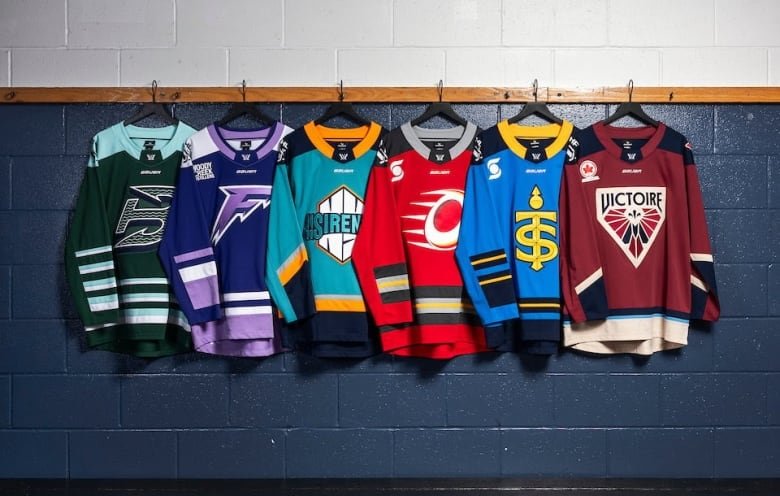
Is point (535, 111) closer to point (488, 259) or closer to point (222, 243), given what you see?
point (488, 259)

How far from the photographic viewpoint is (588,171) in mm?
2363

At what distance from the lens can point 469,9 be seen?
245cm

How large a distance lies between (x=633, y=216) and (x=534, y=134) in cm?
42

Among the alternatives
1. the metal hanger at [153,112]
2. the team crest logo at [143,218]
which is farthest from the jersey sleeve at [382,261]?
the metal hanger at [153,112]

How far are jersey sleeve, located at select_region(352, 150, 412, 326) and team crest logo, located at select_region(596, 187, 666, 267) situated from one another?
675 mm

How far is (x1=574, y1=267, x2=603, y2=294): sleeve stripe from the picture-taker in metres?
2.29

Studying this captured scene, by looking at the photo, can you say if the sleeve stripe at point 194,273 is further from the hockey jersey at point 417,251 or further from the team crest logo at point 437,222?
the team crest logo at point 437,222

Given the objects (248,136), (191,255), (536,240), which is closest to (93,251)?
(191,255)

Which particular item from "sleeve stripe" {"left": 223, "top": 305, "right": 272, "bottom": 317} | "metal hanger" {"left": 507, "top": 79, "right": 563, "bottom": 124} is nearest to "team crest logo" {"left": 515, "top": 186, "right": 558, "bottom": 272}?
"metal hanger" {"left": 507, "top": 79, "right": 563, "bottom": 124}

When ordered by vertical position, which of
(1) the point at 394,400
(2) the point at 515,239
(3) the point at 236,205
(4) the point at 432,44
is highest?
(4) the point at 432,44

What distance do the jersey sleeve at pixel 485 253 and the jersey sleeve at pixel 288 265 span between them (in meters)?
0.50

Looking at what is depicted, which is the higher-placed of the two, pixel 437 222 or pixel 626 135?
pixel 626 135

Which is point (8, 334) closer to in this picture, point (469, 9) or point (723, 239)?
point (469, 9)

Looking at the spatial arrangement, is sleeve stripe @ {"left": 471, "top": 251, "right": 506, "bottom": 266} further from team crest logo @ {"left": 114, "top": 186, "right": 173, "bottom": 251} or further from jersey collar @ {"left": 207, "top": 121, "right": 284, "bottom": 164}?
team crest logo @ {"left": 114, "top": 186, "right": 173, "bottom": 251}
